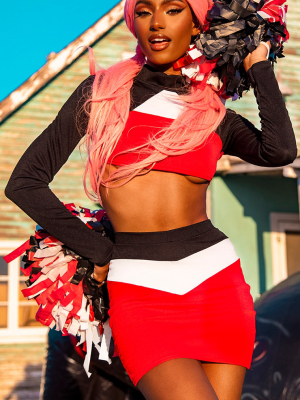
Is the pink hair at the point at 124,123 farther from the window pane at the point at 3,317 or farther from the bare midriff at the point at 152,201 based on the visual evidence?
the window pane at the point at 3,317

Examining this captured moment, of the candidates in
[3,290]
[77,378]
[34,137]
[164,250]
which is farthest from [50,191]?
[3,290]

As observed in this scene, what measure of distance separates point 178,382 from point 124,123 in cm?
96

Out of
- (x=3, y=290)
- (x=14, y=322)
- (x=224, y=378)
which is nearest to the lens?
(x=224, y=378)

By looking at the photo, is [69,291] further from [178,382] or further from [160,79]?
[160,79]

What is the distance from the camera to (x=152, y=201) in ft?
6.78

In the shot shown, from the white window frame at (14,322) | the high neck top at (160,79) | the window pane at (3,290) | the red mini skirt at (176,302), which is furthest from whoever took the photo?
the window pane at (3,290)

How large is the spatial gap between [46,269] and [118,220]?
49 centimetres

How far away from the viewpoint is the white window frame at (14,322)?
25.6ft

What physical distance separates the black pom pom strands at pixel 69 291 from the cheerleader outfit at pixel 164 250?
8.9 inches

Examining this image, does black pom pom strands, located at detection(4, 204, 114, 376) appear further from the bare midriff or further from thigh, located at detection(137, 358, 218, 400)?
thigh, located at detection(137, 358, 218, 400)

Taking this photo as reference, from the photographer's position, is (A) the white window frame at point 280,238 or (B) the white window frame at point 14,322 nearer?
(B) the white window frame at point 14,322

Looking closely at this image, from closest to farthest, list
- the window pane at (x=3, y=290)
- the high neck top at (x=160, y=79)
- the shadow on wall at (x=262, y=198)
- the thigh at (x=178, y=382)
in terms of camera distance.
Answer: the thigh at (x=178, y=382), the high neck top at (x=160, y=79), the shadow on wall at (x=262, y=198), the window pane at (x=3, y=290)

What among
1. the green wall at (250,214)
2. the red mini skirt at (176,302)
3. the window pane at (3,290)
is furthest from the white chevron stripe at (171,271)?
the window pane at (3,290)

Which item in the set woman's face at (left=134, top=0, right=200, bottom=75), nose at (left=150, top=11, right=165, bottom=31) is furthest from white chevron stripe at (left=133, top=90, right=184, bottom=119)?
nose at (left=150, top=11, right=165, bottom=31)
